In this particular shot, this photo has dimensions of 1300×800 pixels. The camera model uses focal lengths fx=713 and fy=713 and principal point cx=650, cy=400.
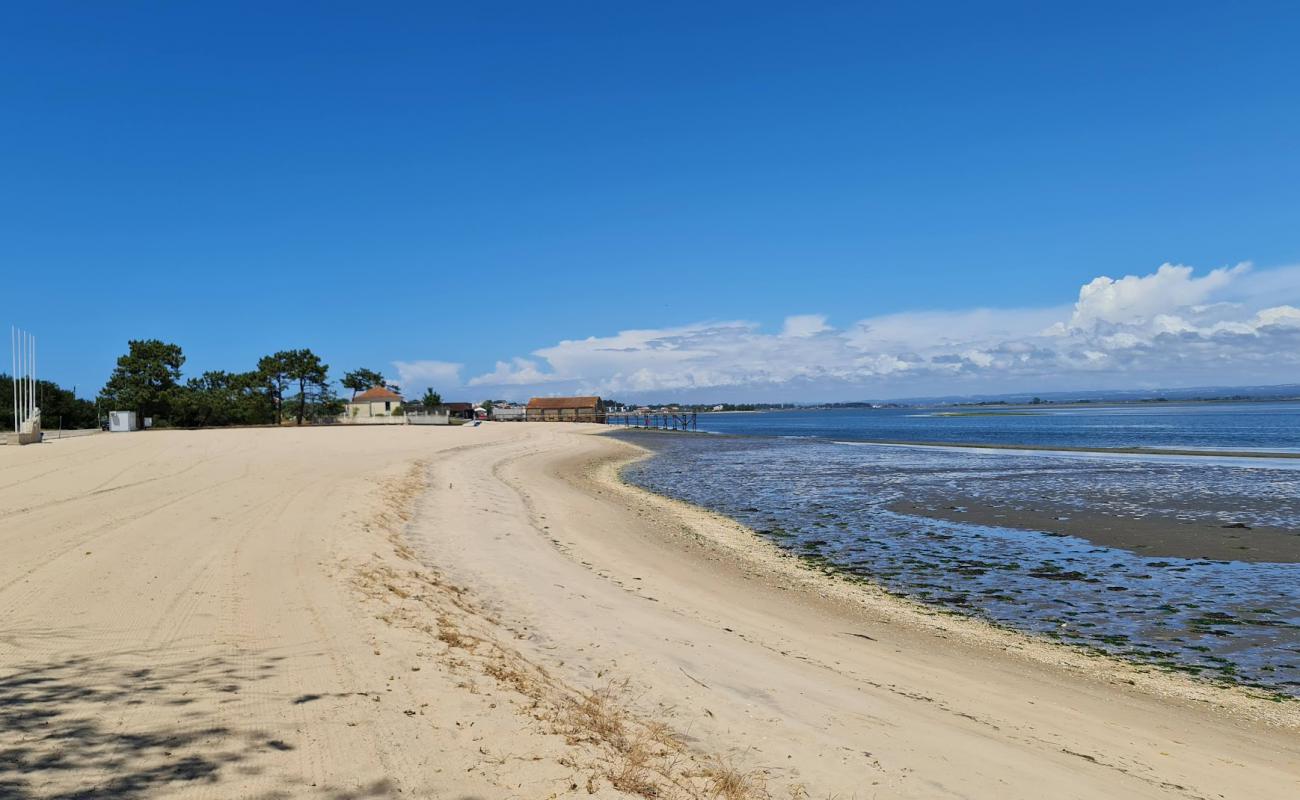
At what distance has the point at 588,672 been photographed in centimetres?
680

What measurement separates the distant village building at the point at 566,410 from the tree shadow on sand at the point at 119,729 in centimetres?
11875

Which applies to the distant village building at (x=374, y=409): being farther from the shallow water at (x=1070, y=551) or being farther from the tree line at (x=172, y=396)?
the shallow water at (x=1070, y=551)

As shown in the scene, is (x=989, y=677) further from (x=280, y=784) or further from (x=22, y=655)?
(x=22, y=655)

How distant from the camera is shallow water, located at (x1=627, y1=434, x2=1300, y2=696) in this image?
386 inches

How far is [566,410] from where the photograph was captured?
12744 centimetres

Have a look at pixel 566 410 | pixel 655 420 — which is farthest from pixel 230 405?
pixel 655 420

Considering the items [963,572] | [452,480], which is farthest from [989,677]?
[452,480]

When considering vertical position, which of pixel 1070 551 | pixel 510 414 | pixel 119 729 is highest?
pixel 510 414

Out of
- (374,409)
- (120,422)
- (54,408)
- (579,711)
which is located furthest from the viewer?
(374,409)

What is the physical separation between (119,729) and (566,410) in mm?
123747

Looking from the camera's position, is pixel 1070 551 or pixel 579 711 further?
pixel 1070 551

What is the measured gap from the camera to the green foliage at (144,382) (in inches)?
2527

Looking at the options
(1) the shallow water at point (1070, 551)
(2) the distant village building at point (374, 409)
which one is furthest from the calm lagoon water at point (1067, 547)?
(2) the distant village building at point (374, 409)

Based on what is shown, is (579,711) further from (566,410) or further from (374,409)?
(566,410)
